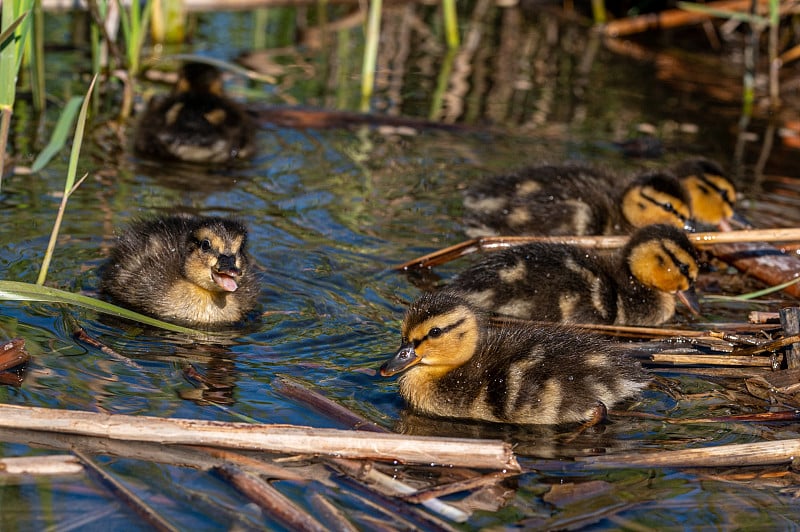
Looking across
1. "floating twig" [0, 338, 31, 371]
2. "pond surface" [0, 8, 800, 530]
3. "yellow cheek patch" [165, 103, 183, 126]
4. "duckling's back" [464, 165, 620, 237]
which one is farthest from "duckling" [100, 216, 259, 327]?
"yellow cheek patch" [165, 103, 183, 126]

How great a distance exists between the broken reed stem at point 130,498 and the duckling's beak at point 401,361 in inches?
43.6

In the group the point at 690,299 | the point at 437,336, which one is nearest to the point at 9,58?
the point at 437,336

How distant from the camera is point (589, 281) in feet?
16.6

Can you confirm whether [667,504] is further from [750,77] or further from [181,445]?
[750,77]

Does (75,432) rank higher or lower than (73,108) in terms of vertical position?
lower

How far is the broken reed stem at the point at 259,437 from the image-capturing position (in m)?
3.45

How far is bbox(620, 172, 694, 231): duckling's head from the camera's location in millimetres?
5973

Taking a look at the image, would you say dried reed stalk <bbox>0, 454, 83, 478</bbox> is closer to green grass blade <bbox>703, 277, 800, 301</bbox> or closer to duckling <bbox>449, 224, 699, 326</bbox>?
duckling <bbox>449, 224, 699, 326</bbox>

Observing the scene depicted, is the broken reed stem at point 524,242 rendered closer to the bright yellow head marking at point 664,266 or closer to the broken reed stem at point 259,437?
the bright yellow head marking at point 664,266

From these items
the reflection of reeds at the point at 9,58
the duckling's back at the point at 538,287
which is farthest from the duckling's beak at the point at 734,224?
the reflection of reeds at the point at 9,58

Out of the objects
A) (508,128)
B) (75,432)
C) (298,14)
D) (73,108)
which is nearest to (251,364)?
(75,432)

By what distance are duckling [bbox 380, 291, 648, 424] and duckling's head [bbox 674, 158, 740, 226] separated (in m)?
2.34

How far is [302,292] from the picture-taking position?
5191 mm

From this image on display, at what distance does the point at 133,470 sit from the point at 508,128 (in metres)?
5.38
